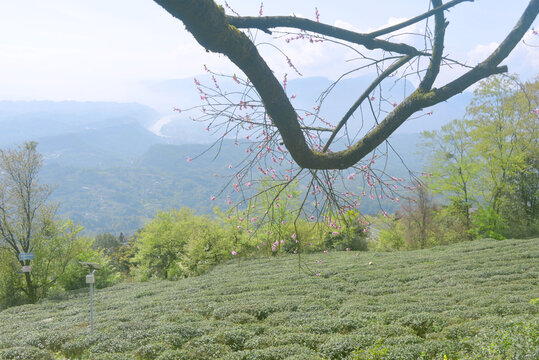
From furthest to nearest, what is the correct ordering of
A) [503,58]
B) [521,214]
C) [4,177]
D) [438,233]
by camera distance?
[438,233]
[521,214]
[4,177]
[503,58]

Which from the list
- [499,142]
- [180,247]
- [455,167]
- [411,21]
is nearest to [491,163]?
[499,142]

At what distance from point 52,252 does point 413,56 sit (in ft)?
79.4

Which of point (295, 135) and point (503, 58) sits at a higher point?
point (503, 58)

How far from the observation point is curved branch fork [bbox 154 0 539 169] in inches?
62.0

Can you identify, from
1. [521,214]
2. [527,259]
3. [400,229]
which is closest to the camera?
[527,259]

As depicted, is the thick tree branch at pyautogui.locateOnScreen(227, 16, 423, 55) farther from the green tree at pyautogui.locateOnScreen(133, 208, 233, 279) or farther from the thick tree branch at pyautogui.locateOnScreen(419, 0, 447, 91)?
the green tree at pyautogui.locateOnScreen(133, 208, 233, 279)

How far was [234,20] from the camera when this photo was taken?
1959 millimetres

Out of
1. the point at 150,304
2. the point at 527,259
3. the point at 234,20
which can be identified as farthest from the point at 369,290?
the point at 234,20

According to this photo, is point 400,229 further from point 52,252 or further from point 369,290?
point 52,252

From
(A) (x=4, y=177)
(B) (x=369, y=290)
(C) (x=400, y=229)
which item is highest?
(A) (x=4, y=177)

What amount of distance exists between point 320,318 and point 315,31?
26.5ft

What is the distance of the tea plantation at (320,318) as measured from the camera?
19.9 ft

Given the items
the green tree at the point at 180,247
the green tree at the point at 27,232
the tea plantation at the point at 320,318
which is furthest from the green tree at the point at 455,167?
the green tree at the point at 27,232

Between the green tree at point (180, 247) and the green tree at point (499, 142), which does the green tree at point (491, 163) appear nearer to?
the green tree at point (499, 142)
